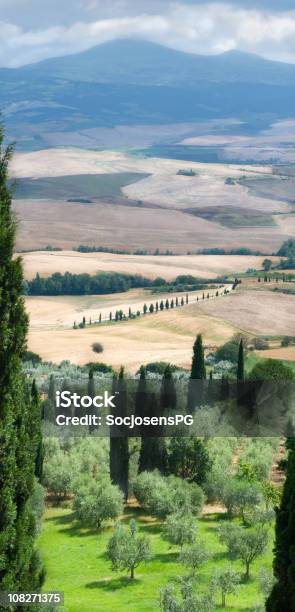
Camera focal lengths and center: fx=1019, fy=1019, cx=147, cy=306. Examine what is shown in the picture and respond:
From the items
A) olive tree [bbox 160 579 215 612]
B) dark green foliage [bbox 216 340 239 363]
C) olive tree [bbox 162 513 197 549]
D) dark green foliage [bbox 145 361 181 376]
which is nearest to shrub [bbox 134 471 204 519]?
olive tree [bbox 162 513 197 549]

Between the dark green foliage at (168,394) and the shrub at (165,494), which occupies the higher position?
the dark green foliage at (168,394)

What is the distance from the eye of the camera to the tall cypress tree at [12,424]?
21062 millimetres

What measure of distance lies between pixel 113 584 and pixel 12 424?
90.1 feet

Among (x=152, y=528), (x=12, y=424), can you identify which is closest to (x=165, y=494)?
(x=152, y=528)

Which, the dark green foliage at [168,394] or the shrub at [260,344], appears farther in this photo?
the shrub at [260,344]

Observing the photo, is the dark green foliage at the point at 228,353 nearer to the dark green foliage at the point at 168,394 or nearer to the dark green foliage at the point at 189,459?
the dark green foliage at the point at 168,394

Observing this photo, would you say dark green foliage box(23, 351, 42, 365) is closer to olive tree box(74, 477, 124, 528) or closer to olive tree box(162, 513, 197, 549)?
olive tree box(74, 477, 124, 528)

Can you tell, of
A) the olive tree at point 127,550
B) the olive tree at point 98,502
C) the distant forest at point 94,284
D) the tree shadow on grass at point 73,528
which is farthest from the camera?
the distant forest at point 94,284

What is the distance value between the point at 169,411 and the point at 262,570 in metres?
23.8

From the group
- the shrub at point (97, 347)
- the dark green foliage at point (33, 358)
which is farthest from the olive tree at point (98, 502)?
the shrub at point (97, 347)

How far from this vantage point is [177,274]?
195 metres

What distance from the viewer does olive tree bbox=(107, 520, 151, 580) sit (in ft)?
154

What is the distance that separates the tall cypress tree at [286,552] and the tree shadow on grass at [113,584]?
20.9 metres

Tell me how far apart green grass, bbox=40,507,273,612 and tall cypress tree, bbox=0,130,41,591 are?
21.1 metres
